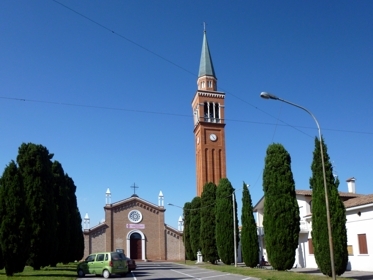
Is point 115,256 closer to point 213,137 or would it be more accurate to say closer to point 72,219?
point 72,219

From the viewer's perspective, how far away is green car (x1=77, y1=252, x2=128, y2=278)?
23.3 m

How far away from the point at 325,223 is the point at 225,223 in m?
17.2

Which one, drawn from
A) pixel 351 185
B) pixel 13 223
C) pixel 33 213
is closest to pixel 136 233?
pixel 351 185

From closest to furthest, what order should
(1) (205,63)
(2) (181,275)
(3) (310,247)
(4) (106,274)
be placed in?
(4) (106,274) → (2) (181,275) → (3) (310,247) → (1) (205,63)

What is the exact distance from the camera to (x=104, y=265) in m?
23.5

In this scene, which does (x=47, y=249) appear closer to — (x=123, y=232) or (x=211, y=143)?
(x=123, y=232)

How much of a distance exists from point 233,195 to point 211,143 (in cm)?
2963

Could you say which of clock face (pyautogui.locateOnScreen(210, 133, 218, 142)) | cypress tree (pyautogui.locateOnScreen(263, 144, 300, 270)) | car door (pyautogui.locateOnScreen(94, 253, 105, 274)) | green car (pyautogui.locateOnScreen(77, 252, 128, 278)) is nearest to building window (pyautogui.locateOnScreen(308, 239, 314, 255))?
cypress tree (pyautogui.locateOnScreen(263, 144, 300, 270))

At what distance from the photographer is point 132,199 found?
6091 centimetres

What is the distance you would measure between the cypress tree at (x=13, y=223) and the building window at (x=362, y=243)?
20197 mm

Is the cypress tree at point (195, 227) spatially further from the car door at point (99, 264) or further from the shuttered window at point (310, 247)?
the car door at point (99, 264)

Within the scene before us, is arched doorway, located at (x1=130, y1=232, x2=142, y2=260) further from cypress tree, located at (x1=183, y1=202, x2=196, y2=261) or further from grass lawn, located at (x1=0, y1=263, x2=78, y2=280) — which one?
grass lawn, located at (x1=0, y1=263, x2=78, y2=280)

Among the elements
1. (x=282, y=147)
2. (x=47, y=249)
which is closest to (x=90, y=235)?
(x=47, y=249)

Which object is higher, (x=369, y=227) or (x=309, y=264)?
(x=369, y=227)
